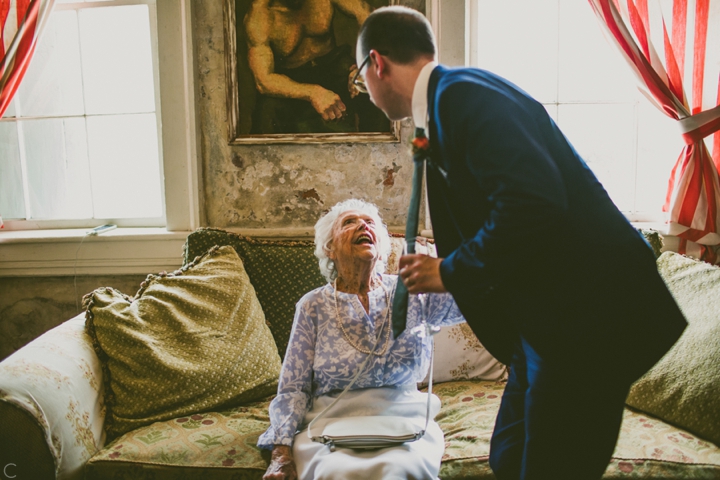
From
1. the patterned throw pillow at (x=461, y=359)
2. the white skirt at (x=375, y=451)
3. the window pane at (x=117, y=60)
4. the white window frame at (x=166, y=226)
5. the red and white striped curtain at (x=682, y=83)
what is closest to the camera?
the white skirt at (x=375, y=451)

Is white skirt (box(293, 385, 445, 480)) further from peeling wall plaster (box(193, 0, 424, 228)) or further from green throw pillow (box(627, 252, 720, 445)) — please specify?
peeling wall plaster (box(193, 0, 424, 228))

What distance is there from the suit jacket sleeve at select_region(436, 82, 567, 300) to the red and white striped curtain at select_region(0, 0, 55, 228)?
8.27 feet

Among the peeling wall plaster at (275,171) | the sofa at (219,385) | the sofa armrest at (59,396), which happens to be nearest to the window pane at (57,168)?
the peeling wall plaster at (275,171)

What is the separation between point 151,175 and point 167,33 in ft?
2.45

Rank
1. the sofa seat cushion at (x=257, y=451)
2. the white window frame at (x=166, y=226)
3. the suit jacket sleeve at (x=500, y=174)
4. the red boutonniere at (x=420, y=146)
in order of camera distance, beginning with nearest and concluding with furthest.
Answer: the suit jacket sleeve at (x=500, y=174) < the red boutonniere at (x=420, y=146) < the sofa seat cushion at (x=257, y=451) < the white window frame at (x=166, y=226)

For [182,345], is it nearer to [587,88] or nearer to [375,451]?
[375,451]

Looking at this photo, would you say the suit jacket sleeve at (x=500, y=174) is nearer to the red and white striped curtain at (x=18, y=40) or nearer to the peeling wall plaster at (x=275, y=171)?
the peeling wall plaster at (x=275, y=171)

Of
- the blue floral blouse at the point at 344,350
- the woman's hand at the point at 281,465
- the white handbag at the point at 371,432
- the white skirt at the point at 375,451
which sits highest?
the blue floral blouse at the point at 344,350

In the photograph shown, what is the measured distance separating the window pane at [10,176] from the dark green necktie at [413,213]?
104 inches

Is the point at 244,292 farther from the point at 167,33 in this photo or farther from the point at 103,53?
the point at 103,53

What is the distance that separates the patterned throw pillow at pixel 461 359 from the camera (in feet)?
7.38

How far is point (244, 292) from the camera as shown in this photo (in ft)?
7.39

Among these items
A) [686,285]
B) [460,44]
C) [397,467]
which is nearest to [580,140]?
[460,44]

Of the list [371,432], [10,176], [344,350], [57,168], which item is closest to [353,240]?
[344,350]
